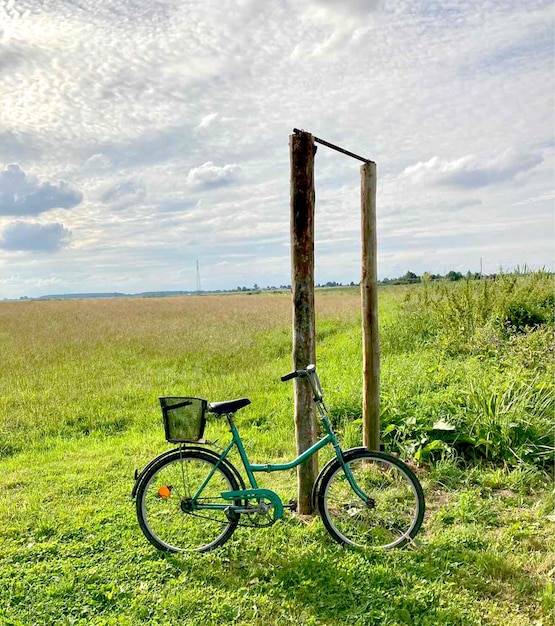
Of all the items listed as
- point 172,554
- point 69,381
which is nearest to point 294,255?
point 172,554

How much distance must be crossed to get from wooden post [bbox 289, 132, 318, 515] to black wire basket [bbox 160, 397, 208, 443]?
832 millimetres

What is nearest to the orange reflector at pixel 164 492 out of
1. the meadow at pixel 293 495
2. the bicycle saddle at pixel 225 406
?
the meadow at pixel 293 495

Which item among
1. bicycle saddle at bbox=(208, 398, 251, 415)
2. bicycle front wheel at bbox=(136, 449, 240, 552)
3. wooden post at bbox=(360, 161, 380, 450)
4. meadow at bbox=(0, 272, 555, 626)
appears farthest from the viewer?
wooden post at bbox=(360, 161, 380, 450)

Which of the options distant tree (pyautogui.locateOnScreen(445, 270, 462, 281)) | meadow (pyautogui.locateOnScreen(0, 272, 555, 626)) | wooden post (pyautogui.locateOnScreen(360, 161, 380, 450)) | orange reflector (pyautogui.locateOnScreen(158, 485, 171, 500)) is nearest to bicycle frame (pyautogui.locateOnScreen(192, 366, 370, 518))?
orange reflector (pyautogui.locateOnScreen(158, 485, 171, 500))

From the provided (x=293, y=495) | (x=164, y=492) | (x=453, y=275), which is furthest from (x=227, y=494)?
(x=453, y=275)

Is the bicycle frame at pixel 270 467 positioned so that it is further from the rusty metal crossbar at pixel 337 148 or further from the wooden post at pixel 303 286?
the rusty metal crossbar at pixel 337 148

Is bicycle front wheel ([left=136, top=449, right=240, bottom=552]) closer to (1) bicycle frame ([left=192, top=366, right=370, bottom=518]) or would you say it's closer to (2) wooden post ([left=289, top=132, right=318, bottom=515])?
(1) bicycle frame ([left=192, top=366, right=370, bottom=518])

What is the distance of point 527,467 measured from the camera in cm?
441

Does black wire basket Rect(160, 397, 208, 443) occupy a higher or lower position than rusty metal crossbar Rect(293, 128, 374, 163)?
lower

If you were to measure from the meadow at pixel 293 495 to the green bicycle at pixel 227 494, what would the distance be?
16 cm

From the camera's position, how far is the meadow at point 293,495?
2.90m

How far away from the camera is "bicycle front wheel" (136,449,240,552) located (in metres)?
3.46

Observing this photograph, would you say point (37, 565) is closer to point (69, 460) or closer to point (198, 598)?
point (198, 598)

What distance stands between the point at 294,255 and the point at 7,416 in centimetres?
536
